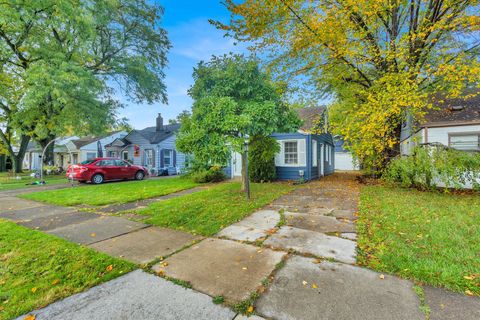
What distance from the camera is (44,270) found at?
2.78m

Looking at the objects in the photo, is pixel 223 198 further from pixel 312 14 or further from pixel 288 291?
pixel 312 14

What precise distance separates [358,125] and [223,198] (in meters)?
5.55

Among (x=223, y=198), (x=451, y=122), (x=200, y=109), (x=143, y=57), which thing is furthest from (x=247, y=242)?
(x=143, y=57)

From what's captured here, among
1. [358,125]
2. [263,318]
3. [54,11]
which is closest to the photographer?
[263,318]

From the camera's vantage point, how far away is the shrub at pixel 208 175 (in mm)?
11594

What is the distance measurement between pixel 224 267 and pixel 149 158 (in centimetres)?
1733

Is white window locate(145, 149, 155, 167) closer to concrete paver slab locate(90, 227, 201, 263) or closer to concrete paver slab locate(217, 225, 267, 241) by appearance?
concrete paver slab locate(90, 227, 201, 263)

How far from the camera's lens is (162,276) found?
2633 mm

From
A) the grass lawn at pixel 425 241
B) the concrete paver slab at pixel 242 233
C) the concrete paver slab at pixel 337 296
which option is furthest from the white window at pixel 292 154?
the concrete paver slab at pixel 337 296

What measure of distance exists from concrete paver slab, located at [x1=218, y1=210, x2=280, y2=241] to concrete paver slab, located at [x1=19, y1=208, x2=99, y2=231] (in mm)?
3502

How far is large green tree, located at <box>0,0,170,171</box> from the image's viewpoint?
12094 mm

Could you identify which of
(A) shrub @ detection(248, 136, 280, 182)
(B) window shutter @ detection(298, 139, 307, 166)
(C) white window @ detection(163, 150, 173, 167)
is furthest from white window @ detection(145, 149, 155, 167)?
(B) window shutter @ detection(298, 139, 307, 166)

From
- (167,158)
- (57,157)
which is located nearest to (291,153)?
(167,158)

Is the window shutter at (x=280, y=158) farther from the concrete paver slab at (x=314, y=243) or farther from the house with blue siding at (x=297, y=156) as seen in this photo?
the concrete paver slab at (x=314, y=243)
